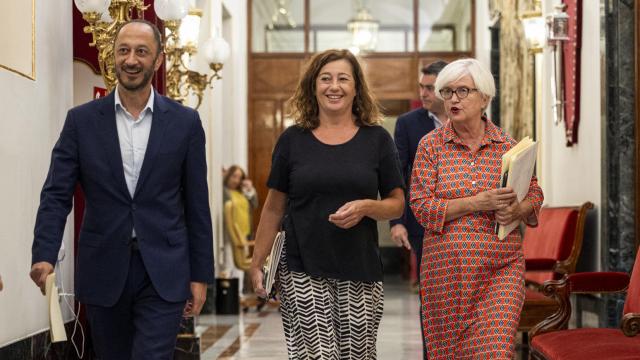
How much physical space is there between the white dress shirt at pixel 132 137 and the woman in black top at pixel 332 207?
69 centimetres

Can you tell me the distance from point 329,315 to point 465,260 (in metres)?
0.56

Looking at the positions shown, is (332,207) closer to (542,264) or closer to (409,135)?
(409,135)

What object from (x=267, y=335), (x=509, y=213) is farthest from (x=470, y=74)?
(x=267, y=335)

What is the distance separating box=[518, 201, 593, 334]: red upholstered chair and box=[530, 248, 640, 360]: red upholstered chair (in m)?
2.02

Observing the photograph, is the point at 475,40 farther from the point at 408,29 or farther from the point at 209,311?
the point at 209,311

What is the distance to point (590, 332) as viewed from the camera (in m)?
5.30

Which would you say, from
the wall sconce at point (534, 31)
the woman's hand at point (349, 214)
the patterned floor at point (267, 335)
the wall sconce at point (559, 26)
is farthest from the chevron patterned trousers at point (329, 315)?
the wall sconce at point (534, 31)

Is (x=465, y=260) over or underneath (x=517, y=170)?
underneath

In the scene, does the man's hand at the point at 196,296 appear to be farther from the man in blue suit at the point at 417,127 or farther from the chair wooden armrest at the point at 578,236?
the chair wooden armrest at the point at 578,236

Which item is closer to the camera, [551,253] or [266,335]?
[551,253]

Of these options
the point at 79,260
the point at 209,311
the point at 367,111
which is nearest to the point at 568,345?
the point at 367,111

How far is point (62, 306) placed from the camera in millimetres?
6836

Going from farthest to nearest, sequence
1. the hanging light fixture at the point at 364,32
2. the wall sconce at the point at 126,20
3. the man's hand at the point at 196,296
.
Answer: the hanging light fixture at the point at 364,32 < the wall sconce at the point at 126,20 < the man's hand at the point at 196,296

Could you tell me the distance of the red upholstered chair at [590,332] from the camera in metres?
4.66
